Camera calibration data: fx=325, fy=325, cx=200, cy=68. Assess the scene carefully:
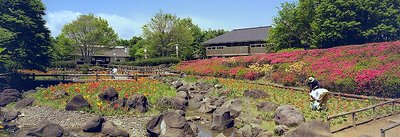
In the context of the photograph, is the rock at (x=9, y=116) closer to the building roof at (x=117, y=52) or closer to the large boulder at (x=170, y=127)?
the large boulder at (x=170, y=127)

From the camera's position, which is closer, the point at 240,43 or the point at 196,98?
the point at 196,98

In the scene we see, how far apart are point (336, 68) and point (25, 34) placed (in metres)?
26.7

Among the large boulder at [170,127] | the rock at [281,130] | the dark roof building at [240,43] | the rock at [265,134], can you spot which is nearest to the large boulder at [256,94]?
the rock at [281,130]


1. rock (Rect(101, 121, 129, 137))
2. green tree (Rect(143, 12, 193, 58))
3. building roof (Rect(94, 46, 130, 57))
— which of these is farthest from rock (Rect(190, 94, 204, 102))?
building roof (Rect(94, 46, 130, 57))

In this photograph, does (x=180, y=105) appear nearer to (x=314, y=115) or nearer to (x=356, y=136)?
(x=314, y=115)

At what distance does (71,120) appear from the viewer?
18.0m

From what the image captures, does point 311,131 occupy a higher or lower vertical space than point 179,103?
higher

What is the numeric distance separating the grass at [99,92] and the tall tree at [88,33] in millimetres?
37634

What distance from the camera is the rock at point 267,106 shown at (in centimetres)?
1780

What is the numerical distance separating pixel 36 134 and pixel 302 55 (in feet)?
83.2

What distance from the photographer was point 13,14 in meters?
28.7

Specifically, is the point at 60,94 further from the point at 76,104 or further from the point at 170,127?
the point at 170,127

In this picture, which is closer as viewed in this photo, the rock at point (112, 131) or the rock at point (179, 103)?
the rock at point (112, 131)

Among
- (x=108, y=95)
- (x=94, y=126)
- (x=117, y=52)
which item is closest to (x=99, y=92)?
(x=108, y=95)
